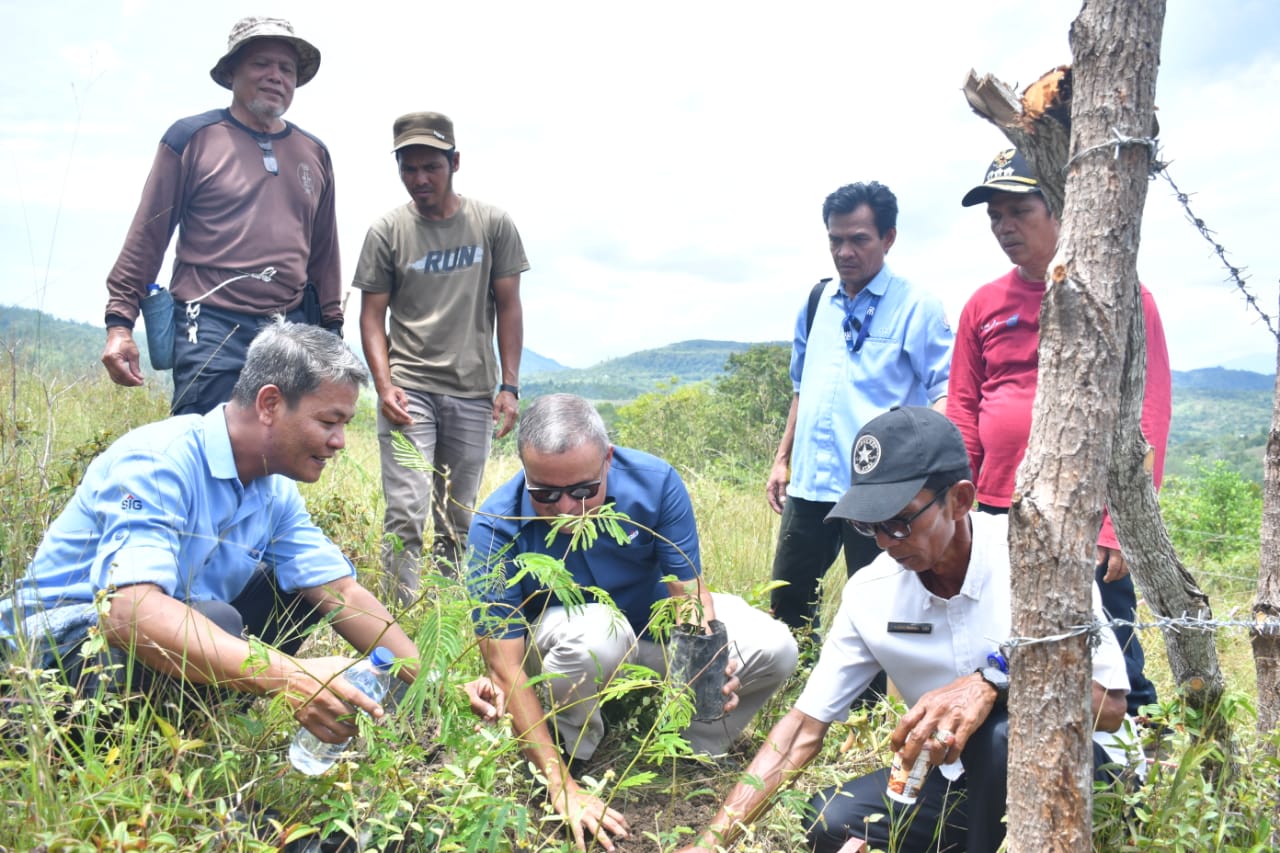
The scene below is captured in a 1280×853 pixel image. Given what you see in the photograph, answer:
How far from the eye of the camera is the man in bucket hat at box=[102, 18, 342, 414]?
3.69m

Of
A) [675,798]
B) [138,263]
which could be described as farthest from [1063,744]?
[138,263]

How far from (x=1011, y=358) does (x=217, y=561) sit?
2706 millimetres

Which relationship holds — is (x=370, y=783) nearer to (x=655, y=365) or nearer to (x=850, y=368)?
(x=850, y=368)

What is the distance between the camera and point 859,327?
3963 mm

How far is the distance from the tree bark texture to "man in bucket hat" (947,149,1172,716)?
1.85 feet

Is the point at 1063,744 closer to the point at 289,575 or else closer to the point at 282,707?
the point at 282,707

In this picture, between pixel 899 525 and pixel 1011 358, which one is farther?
pixel 1011 358

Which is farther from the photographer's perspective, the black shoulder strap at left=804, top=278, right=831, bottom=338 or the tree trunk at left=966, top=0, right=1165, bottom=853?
the black shoulder strap at left=804, top=278, right=831, bottom=338

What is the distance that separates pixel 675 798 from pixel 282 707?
1397 mm

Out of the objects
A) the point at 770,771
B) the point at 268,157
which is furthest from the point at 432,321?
the point at 770,771

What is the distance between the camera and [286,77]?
3.92m

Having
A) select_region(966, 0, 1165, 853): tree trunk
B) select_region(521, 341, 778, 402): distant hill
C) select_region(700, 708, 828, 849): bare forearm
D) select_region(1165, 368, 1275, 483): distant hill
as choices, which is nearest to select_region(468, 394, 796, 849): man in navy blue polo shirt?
select_region(700, 708, 828, 849): bare forearm

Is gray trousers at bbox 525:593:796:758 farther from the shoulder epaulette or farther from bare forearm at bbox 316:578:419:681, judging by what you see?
the shoulder epaulette

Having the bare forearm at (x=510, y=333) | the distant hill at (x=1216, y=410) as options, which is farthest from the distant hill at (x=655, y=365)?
the bare forearm at (x=510, y=333)
